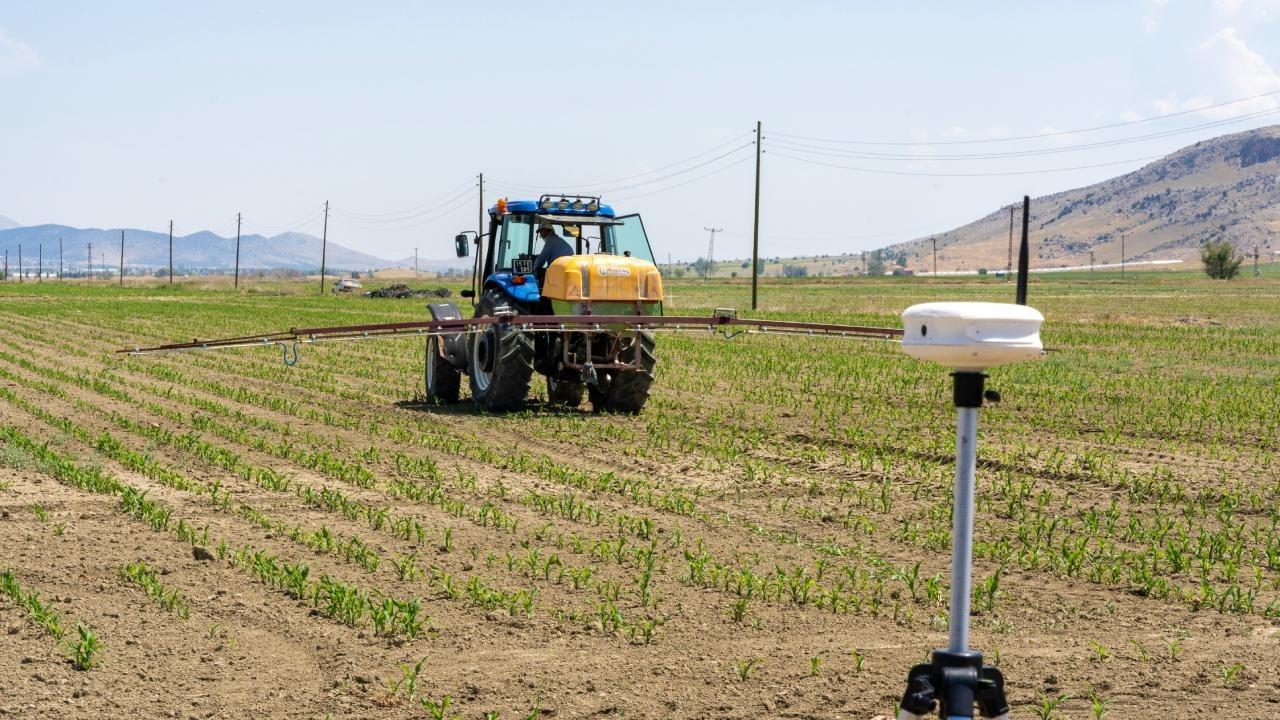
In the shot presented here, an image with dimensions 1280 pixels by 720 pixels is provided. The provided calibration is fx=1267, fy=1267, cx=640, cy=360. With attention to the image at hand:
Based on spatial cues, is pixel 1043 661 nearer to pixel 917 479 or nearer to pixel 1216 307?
pixel 917 479

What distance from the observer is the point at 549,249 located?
15.1 meters

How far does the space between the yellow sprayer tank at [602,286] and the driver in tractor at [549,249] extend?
0.33 metres

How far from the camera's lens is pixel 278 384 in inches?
741

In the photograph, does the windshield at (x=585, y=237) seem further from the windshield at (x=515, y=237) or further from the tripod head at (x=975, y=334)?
the tripod head at (x=975, y=334)

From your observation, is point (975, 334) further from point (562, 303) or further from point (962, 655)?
point (562, 303)

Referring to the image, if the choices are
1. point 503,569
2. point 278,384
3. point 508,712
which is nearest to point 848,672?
point 508,712

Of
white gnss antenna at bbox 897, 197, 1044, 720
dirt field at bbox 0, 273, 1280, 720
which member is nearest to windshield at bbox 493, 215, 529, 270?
dirt field at bbox 0, 273, 1280, 720

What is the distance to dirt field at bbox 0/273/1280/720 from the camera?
18.5 ft

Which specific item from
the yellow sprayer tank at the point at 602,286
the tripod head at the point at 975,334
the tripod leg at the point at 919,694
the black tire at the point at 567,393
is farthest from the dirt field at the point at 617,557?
the tripod head at the point at 975,334

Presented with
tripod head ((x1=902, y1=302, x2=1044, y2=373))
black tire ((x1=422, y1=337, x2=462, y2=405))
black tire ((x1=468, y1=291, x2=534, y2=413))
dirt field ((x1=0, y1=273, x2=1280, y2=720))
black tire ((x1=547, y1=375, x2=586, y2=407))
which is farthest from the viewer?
black tire ((x1=422, y1=337, x2=462, y2=405))

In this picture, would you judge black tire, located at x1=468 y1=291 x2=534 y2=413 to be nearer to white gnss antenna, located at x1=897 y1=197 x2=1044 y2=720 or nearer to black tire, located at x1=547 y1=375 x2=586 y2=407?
black tire, located at x1=547 y1=375 x2=586 y2=407

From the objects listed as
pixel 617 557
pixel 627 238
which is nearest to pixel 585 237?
pixel 627 238

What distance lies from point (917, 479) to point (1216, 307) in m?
43.2

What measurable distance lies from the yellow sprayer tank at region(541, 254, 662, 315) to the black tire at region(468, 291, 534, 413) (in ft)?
2.21
